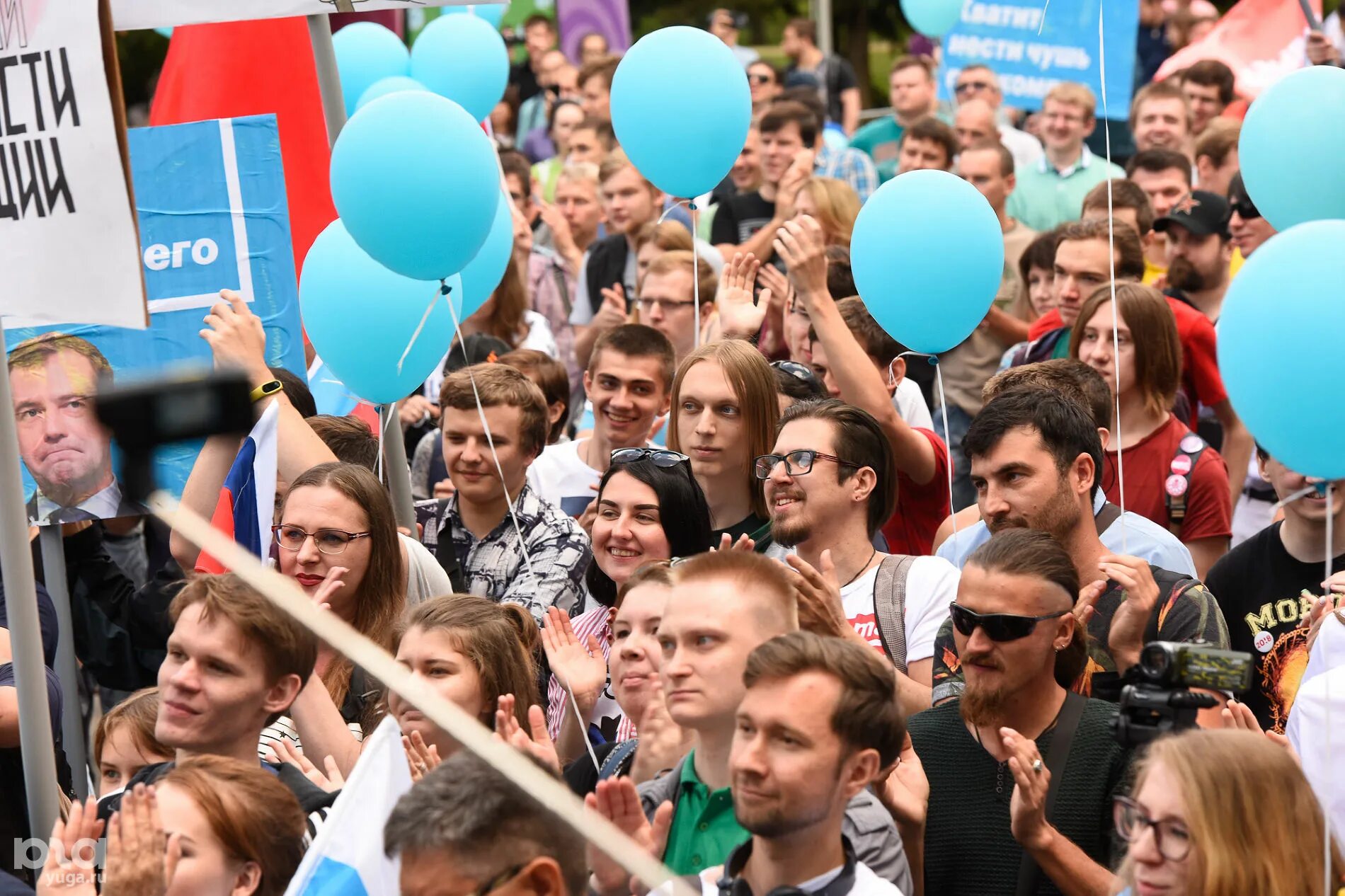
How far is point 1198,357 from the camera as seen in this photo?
6.25m

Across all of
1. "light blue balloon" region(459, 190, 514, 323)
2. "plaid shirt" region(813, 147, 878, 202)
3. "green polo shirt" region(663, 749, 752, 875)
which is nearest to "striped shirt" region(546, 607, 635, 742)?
"green polo shirt" region(663, 749, 752, 875)

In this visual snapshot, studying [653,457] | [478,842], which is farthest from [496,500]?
[478,842]

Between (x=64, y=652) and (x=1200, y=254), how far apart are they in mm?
4590

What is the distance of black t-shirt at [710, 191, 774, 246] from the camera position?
31.4 ft

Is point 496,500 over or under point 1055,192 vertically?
under

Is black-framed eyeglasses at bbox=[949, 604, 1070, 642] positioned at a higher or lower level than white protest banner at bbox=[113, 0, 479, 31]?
lower

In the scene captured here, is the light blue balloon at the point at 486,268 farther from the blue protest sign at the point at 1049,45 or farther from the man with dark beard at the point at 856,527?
the blue protest sign at the point at 1049,45

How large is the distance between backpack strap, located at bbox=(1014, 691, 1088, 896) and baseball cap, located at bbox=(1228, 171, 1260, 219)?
10.5ft

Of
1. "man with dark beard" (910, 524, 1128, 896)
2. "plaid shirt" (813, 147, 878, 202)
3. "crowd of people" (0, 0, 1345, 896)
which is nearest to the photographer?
"crowd of people" (0, 0, 1345, 896)

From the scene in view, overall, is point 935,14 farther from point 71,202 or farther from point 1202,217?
point 71,202

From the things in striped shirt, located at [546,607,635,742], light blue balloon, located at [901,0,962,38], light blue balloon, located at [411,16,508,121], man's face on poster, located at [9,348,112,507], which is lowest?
striped shirt, located at [546,607,635,742]

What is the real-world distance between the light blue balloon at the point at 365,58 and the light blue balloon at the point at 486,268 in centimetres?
207

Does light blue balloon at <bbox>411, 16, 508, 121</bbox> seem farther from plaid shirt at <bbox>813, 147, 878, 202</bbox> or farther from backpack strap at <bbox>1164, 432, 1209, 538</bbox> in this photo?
backpack strap at <bbox>1164, 432, 1209, 538</bbox>

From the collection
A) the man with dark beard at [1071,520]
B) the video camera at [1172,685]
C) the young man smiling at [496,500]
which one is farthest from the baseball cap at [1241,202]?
the video camera at [1172,685]
